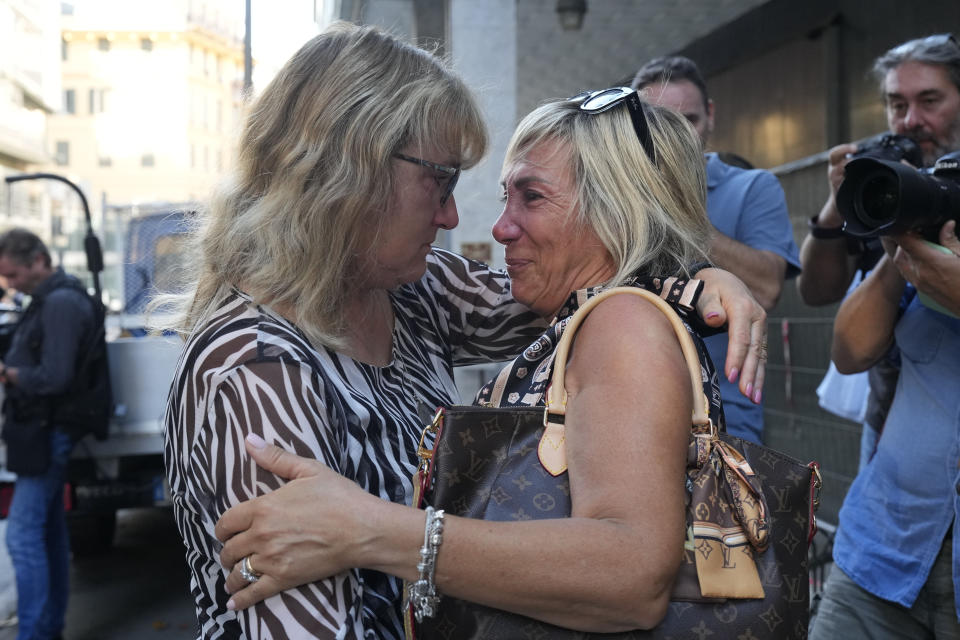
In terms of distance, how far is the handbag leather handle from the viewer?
1.39m

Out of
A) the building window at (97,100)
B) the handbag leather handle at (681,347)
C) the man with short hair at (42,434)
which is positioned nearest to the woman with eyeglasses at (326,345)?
the handbag leather handle at (681,347)

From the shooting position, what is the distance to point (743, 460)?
142 cm

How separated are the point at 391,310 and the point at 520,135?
1.67 feet

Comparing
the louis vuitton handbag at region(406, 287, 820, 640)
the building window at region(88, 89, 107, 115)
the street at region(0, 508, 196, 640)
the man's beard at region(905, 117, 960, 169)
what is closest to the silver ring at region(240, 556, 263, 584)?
the louis vuitton handbag at region(406, 287, 820, 640)

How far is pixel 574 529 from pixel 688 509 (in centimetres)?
20

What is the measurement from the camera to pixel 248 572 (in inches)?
53.5

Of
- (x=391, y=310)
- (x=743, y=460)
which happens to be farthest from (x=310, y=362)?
(x=743, y=460)

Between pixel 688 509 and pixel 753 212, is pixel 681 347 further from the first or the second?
pixel 753 212

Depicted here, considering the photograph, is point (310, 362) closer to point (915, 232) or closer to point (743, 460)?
point (743, 460)

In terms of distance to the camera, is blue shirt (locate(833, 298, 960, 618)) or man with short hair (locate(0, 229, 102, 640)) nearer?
blue shirt (locate(833, 298, 960, 618))

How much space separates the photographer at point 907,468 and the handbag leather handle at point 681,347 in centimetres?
93

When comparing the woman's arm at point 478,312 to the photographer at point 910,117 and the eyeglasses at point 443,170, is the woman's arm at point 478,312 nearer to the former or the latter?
the eyeglasses at point 443,170

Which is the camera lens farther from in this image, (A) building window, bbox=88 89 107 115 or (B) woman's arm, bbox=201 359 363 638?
(A) building window, bbox=88 89 107 115

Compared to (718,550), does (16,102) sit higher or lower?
higher
